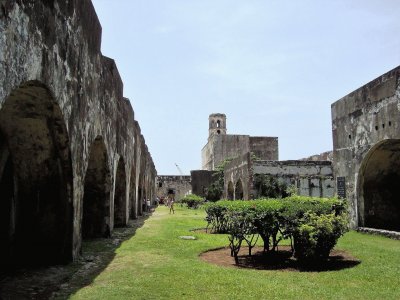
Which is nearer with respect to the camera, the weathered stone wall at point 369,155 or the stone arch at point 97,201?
the stone arch at point 97,201

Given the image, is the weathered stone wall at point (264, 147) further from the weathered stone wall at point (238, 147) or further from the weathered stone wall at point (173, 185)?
the weathered stone wall at point (173, 185)

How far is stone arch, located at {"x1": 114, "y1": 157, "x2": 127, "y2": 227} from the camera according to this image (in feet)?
46.4

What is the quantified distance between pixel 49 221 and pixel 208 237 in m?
5.25

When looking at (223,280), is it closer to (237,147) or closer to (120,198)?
(120,198)

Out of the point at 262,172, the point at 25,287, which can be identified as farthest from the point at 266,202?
the point at 262,172

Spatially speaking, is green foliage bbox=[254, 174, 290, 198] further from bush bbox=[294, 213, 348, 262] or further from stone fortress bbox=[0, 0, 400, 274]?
bush bbox=[294, 213, 348, 262]

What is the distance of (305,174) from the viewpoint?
20.3m

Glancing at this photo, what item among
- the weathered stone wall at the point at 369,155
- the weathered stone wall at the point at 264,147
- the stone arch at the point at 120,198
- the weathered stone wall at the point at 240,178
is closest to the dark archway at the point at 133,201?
the stone arch at the point at 120,198

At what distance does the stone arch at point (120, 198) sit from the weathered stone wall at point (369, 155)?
7.73m

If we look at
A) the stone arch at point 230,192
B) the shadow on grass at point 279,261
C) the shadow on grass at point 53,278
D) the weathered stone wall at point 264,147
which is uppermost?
the weathered stone wall at point 264,147

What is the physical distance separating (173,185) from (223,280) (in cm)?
4381

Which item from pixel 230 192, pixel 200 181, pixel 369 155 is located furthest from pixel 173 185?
pixel 369 155

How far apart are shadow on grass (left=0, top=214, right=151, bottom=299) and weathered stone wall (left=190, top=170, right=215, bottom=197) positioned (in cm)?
2762

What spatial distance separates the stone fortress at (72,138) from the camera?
200 inches
